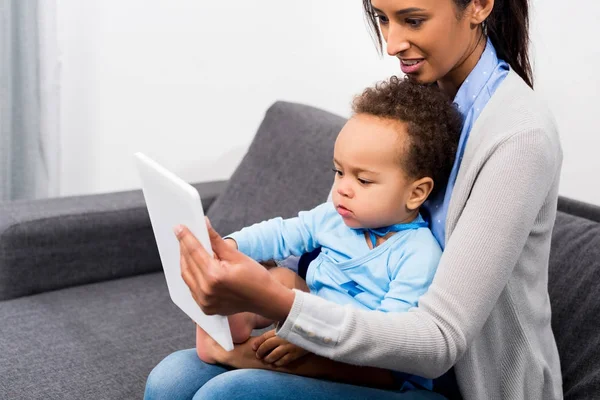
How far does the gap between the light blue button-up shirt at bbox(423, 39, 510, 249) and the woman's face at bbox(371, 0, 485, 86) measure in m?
0.04

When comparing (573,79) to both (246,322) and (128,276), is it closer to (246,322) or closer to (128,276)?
(246,322)

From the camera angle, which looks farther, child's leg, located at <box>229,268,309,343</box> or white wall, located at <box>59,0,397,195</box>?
white wall, located at <box>59,0,397,195</box>

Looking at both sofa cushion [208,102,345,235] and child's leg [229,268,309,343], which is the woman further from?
sofa cushion [208,102,345,235]

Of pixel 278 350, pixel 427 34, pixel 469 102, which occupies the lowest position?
pixel 278 350

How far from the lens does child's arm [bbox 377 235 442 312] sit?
1.21 meters

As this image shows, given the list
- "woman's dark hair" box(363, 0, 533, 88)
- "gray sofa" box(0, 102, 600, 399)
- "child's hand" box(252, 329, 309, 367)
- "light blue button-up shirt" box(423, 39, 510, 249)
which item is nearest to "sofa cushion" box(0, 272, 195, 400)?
"gray sofa" box(0, 102, 600, 399)

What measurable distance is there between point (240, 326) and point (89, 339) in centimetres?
70

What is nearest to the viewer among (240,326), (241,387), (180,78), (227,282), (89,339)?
(227,282)

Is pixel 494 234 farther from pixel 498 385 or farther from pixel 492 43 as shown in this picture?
pixel 492 43

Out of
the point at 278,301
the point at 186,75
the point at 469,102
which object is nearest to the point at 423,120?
the point at 469,102

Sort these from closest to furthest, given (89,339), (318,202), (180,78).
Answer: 1. (89,339)
2. (318,202)
3. (180,78)

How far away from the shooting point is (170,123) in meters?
2.91

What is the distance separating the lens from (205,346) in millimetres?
1283

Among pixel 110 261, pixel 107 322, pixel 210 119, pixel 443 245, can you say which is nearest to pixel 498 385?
→ pixel 443 245
